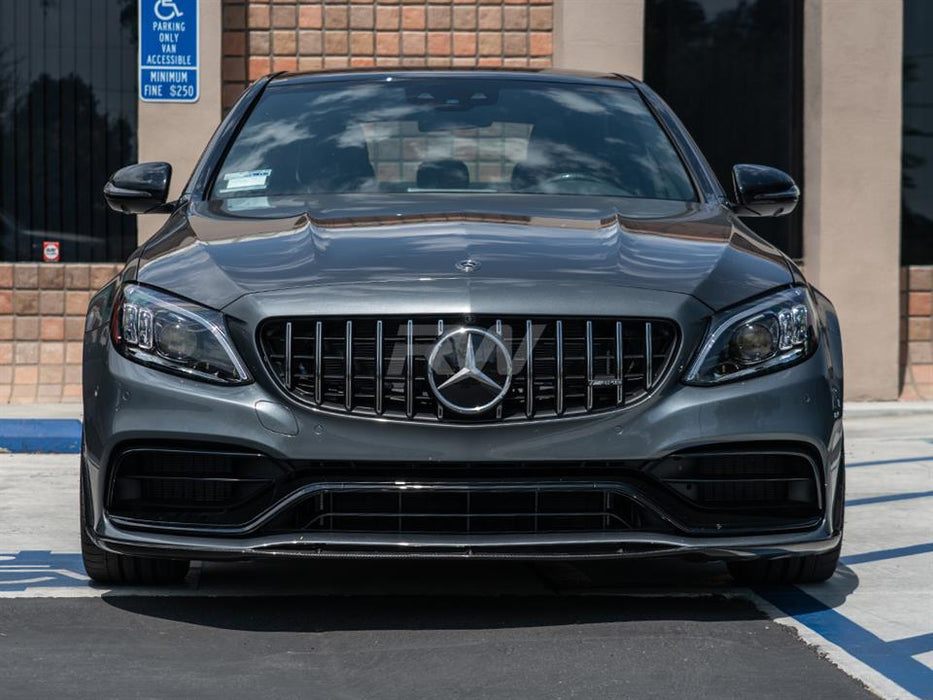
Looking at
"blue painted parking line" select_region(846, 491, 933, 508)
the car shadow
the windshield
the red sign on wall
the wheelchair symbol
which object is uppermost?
the wheelchair symbol

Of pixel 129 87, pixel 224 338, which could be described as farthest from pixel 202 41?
pixel 224 338

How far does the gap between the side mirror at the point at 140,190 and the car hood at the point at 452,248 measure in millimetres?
521

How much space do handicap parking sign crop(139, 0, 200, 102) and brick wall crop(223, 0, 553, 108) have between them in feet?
1.04

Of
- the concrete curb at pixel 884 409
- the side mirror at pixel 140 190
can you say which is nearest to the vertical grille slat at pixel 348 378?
the side mirror at pixel 140 190

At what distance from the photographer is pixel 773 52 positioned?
12477 mm

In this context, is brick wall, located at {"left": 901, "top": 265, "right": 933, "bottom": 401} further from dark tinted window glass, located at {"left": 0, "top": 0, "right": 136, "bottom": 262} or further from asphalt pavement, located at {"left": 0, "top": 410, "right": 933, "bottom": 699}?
asphalt pavement, located at {"left": 0, "top": 410, "right": 933, "bottom": 699}

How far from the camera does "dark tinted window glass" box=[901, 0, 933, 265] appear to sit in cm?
1235

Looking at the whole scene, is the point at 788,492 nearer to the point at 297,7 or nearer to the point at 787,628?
the point at 787,628

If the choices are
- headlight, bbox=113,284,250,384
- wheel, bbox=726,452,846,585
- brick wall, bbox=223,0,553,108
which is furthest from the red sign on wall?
wheel, bbox=726,452,846,585

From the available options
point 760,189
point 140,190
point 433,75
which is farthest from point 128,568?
point 760,189

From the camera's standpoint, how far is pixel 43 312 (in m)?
12.0

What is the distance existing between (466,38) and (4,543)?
22.9ft

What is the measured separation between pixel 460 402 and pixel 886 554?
2222 millimetres

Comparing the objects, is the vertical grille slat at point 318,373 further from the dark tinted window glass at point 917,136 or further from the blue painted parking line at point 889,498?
the dark tinted window glass at point 917,136
